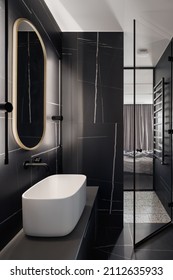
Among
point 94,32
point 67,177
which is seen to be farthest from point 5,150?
point 94,32

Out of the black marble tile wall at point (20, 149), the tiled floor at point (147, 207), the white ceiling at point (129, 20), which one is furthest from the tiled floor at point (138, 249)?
the white ceiling at point (129, 20)

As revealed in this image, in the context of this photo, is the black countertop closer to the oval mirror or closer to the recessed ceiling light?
the oval mirror

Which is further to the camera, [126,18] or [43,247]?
[126,18]

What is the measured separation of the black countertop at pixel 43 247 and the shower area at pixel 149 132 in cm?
133

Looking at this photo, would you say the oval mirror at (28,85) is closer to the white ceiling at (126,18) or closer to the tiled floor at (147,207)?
the white ceiling at (126,18)

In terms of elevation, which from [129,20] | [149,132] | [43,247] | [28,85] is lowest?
[43,247]

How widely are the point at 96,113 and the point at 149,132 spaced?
0.69 meters

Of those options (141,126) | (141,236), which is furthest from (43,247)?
(141,126)

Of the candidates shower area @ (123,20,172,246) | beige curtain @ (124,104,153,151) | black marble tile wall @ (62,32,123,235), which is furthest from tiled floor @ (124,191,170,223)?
beige curtain @ (124,104,153,151)

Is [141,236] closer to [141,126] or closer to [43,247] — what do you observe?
[141,126]

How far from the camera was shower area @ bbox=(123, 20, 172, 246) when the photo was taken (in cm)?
272

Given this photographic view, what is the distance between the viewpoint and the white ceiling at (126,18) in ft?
8.07

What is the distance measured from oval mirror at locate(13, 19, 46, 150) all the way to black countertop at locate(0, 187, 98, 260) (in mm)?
596

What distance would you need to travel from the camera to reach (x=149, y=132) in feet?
9.51
